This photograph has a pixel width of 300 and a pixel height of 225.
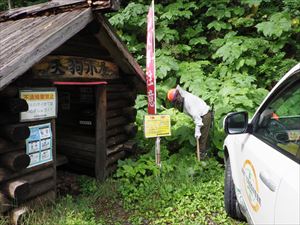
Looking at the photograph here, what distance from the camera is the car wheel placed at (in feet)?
13.4

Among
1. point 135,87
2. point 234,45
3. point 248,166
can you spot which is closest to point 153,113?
point 135,87

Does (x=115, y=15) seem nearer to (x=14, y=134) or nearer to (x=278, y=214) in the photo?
(x=14, y=134)

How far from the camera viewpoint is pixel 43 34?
4426 millimetres

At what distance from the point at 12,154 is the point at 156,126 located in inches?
105

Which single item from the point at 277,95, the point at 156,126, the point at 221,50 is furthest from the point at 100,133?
the point at 221,50

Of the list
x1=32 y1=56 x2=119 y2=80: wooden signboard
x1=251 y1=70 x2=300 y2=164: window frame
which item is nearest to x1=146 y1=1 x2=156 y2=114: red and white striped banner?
x1=32 y1=56 x2=119 y2=80: wooden signboard

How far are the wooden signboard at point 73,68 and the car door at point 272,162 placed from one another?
3.07 m

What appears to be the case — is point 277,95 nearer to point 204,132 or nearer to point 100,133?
point 204,132

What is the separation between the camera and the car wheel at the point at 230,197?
13.4 feet

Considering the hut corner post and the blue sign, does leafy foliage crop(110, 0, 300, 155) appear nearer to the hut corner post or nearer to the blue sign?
the hut corner post

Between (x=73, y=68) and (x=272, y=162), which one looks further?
(x=73, y=68)

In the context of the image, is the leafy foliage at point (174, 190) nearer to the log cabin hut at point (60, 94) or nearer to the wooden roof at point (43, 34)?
the log cabin hut at point (60, 94)

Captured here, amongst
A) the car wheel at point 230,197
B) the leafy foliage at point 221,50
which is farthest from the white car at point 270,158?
the leafy foliage at point 221,50

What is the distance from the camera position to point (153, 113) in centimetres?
606
